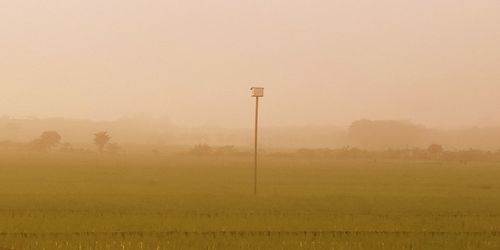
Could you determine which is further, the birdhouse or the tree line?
the tree line

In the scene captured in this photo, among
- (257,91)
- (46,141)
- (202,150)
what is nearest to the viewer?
(257,91)

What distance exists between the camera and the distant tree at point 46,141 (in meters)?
135

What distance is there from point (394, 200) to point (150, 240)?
44.7 feet

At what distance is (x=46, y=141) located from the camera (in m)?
135

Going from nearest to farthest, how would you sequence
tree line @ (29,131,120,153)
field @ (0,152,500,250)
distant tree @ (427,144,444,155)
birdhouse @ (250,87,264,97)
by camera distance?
field @ (0,152,500,250) < birdhouse @ (250,87,264,97) < distant tree @ (427,144,444,155) < tree line @ (29,131,120,153)

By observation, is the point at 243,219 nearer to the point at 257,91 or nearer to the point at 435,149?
the point at 257,91

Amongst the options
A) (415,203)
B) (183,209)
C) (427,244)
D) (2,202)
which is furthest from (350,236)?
(2,202)

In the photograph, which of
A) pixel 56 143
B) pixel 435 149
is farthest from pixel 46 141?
pixel 435 149

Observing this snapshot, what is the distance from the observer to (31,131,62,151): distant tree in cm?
13500

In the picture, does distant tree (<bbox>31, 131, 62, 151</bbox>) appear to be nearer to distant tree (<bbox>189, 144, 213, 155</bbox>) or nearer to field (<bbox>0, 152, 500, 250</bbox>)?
distant tree (<bbox>189, 144, 213, 155</bbox>)

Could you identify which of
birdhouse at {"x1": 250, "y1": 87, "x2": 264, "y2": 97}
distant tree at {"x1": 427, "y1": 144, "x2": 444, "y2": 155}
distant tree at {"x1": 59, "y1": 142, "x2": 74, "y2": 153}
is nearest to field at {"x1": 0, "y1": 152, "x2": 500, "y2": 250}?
birdhouse at {"x1": 250, "y1": 87, "x2": 264, "y2": 97}

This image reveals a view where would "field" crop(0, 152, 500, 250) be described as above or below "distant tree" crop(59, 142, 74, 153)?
below

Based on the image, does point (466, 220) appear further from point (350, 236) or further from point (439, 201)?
point (439, 201)

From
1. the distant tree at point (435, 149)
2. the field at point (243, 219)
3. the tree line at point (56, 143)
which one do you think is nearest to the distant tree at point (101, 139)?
the tree line at point (56, 143)
